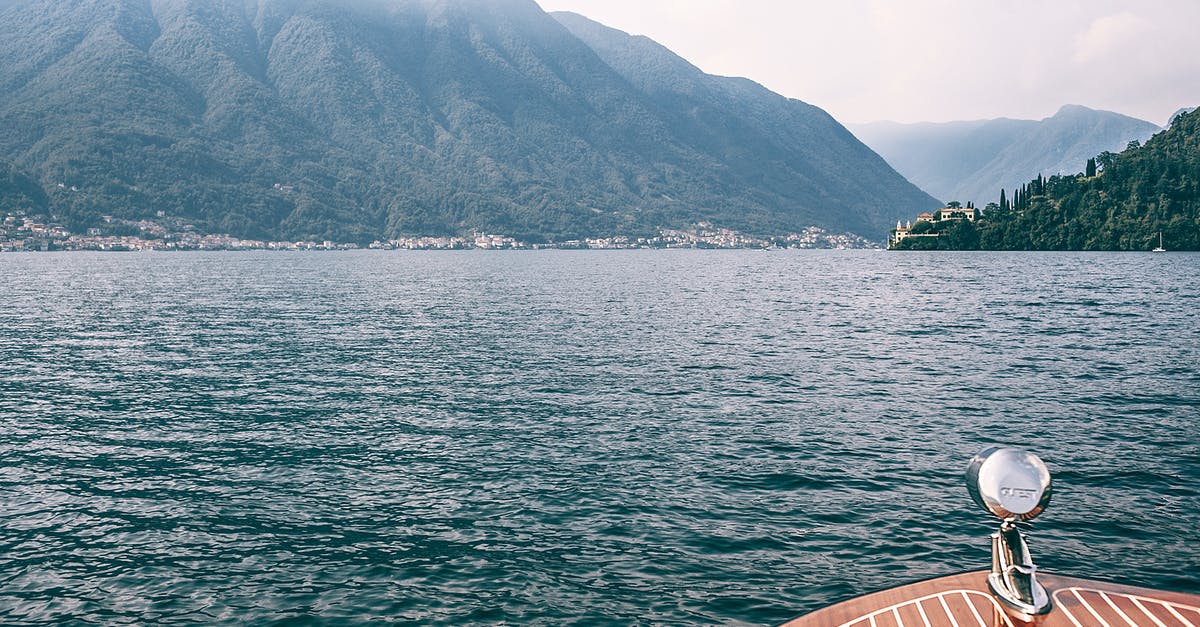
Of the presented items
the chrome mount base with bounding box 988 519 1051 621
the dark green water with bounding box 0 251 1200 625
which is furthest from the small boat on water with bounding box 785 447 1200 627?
the dark green water with bounding box 0 251 1200 625

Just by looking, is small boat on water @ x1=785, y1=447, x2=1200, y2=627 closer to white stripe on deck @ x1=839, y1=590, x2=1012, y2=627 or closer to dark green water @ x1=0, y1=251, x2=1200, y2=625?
white stripe on deck @ x1=839, y1=590, x2=1012, y2=627

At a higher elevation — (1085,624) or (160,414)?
(1085,624)

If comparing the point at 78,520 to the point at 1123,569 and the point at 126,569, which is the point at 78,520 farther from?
the point at 1123,569

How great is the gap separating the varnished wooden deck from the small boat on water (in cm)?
1

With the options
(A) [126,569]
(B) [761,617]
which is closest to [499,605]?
(B) [761,617]

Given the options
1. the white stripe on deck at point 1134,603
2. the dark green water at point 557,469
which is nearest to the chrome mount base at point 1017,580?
the white stripe on deck at point 1134,603

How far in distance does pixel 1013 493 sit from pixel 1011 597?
1.91 metres

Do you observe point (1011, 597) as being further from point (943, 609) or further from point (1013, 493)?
point (1013, 493)

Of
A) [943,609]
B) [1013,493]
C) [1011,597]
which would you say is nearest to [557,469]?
[943,609]

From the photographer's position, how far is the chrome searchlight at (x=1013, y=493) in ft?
28.4

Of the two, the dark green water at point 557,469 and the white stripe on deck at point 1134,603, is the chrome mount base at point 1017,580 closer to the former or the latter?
the white stripe on deck at point 1134,603

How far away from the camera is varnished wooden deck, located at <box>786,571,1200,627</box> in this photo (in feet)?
31.7

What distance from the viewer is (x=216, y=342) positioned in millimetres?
50625

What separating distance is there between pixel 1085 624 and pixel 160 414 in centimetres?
2970
